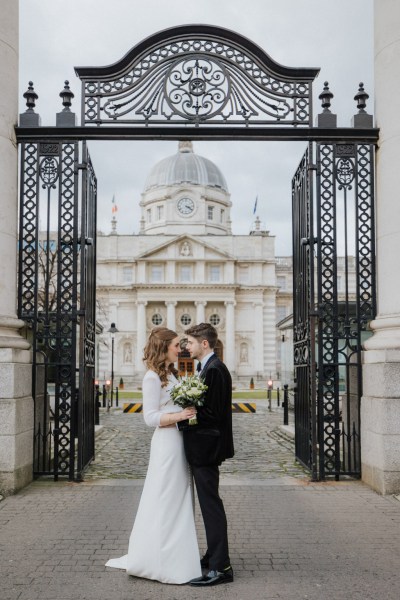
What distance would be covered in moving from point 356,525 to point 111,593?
2.92 metres

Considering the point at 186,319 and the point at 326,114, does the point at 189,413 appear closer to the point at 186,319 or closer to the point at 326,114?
the point at 326,114

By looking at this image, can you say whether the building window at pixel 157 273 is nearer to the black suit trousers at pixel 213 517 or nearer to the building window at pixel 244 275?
the building window at pixel 244 275

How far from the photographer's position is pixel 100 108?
9469 mm

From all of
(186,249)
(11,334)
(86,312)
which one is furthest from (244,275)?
(11,334)

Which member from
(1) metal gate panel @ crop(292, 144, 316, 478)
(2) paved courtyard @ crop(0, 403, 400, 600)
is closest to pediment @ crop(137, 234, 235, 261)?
(1) metal gate panel @ crop(292, 144, 316, 478)

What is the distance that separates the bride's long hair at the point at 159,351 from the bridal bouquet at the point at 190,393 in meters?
0.25

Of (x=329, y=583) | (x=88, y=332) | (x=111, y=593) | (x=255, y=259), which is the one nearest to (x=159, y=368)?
(x=111, y=593)

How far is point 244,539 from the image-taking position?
6305 millimetres

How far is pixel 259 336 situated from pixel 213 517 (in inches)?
2657

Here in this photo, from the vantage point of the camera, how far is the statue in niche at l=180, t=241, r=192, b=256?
233 ft

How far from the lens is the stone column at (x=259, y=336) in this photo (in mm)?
71688

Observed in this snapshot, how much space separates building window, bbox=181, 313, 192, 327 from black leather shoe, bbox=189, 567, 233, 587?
217 ft

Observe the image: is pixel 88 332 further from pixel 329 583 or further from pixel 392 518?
pixel 329 583

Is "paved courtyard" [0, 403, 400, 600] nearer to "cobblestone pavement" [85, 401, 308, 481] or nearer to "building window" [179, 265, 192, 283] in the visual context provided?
"cobblestone pavement" [85, 401, 308, 481]
